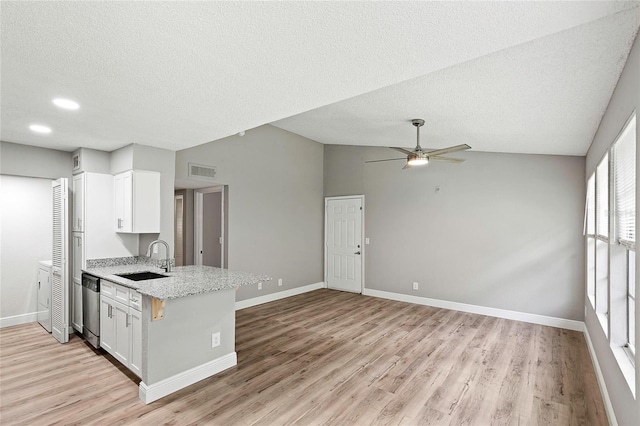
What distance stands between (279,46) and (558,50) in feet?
5.08

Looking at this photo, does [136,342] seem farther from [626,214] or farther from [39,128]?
[626,214]

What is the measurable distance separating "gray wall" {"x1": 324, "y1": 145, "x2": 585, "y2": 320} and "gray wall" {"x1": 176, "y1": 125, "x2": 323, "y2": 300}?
1.05 m

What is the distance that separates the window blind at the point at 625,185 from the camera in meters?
1.91

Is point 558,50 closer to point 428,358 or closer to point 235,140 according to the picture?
point 428,358

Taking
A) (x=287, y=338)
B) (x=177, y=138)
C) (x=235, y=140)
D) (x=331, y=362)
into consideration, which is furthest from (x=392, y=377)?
(x=235, y=140)

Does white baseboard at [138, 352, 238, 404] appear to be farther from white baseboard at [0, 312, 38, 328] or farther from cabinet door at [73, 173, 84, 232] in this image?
white baseboard at [0, 312, 38, 328]

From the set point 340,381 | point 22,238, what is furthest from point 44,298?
point 340,381

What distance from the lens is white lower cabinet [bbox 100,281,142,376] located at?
290cm

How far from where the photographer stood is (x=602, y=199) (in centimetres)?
311

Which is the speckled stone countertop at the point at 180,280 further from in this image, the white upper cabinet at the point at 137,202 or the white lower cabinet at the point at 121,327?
the white upper cabinet at the point at 137,202

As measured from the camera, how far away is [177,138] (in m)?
3.68

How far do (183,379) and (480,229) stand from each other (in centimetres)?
459

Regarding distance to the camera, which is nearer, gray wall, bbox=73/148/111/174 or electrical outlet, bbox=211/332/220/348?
electrical outlet, bbox=211/332/220/348

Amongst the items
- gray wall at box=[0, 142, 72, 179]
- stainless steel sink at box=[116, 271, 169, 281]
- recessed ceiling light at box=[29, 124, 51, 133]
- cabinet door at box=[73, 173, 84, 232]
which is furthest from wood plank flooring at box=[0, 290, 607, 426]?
recessed ceiling light at box=[29, 124, 51, 133]
